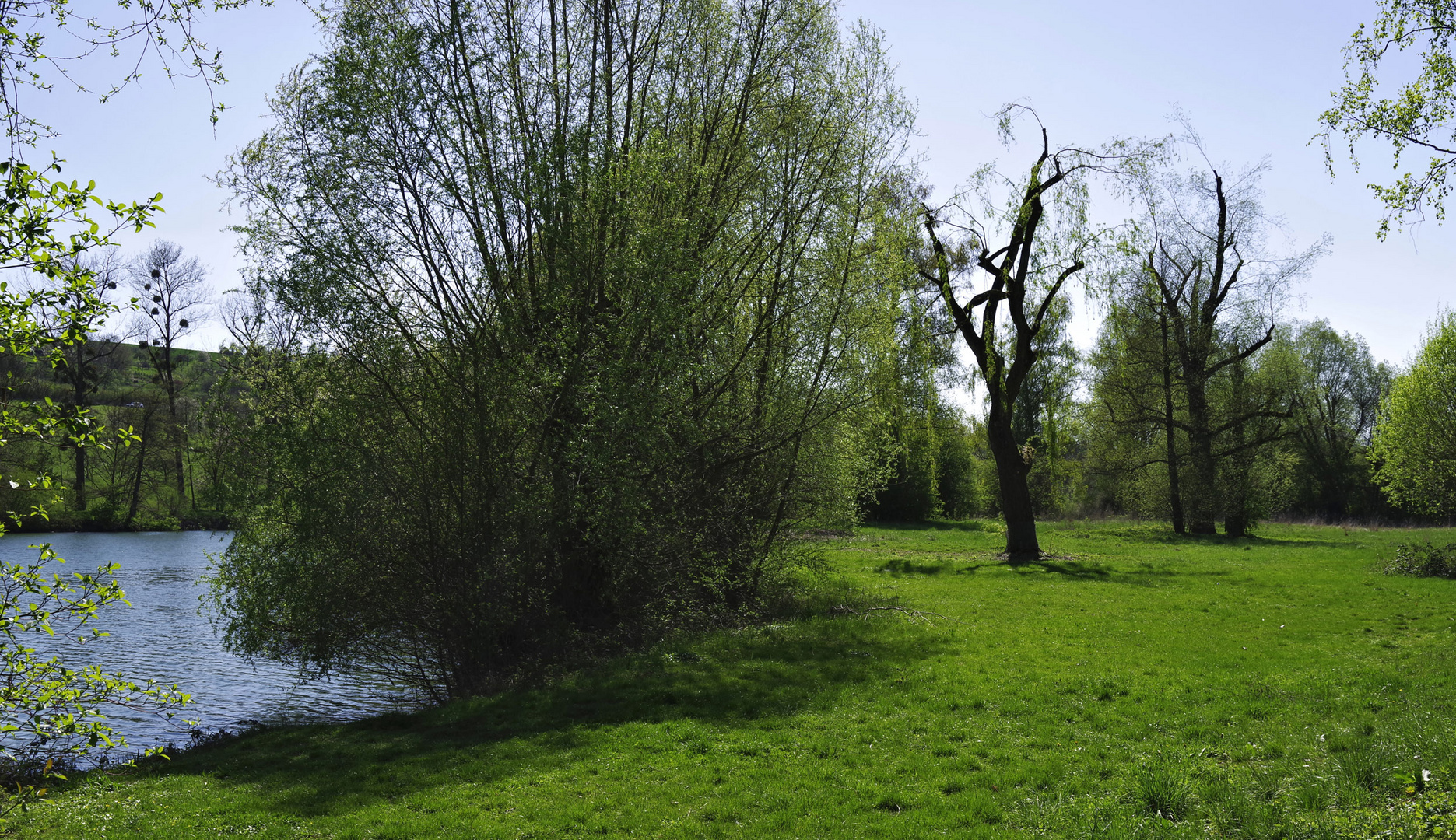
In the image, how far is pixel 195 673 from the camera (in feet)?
52.0

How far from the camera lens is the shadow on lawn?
28.3 ft

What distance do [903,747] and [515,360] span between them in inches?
296

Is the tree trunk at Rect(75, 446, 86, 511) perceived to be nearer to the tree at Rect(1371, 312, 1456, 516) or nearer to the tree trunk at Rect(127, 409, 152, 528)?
the tree trunk at Rect(127, 409, 152, 528)

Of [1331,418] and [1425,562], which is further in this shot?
[1331,418]

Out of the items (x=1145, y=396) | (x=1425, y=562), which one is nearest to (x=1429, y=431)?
(x=1425, y=562)

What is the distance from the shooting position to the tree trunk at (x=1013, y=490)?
83.2 ft

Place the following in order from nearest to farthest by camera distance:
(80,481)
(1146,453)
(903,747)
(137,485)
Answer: (903,747) < (1146,453) < (80,481) < (137,485)

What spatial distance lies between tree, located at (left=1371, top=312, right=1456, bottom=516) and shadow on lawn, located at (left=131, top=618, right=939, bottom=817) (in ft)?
66.0

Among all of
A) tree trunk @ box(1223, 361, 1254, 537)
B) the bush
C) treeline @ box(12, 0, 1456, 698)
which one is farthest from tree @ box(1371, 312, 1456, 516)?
treeline @ box(12, 0, 1456, 698)

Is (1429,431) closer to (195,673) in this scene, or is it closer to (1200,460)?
(1200,460)

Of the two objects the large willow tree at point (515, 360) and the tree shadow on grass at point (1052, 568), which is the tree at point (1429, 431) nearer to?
the tree shadow on grass at point (1052, 568)

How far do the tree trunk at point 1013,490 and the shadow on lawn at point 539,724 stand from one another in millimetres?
12416

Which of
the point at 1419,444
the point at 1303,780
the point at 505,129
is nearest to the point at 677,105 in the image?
the point at 505,129

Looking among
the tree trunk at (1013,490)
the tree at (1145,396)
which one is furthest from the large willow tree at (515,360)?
the tree at (1145,396)
